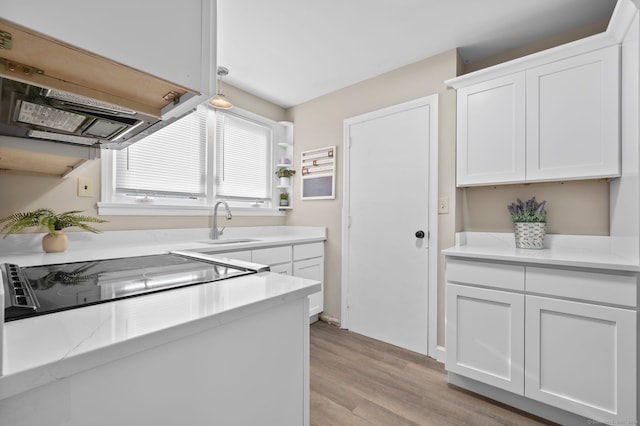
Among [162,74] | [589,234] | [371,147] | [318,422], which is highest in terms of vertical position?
[371,147]

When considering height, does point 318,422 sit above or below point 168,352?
below

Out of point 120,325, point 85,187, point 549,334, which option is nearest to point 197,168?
point 85,187

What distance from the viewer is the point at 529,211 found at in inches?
78.3

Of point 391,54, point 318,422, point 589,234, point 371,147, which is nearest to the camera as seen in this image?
point 318,422

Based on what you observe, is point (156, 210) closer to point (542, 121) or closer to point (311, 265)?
point (311, 265)

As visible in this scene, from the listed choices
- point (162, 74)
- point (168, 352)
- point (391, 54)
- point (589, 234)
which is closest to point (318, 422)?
point (168, 352)

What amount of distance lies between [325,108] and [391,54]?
0.92 meters

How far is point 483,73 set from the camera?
200 cm

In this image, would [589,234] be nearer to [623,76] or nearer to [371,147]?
[623,76]

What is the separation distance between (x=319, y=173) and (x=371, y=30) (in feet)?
4.63

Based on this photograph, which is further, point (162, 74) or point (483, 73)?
point (483, 73)

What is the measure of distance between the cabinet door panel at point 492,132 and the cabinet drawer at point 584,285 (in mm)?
676

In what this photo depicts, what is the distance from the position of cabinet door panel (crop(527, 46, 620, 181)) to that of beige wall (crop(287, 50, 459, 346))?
1.73 feet

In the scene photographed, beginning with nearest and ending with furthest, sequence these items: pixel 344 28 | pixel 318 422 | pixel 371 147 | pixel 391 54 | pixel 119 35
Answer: pixel 119 35 < pixel 318 422 < pixel 344 28 < pixel 391 54 < pixel 371 147
